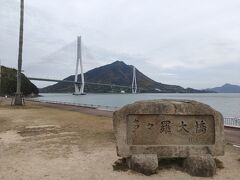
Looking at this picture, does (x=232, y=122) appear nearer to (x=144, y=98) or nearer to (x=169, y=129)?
(x=169, y=129)

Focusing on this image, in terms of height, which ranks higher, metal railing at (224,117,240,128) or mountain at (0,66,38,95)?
mountain at (0,66,38,95)

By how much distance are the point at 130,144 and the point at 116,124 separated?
47cm

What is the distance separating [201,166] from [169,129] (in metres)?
0.90

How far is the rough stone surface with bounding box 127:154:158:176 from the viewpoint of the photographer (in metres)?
6.58

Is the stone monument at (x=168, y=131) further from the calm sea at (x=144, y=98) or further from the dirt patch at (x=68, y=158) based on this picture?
the calm sea at (x=144, y=98)

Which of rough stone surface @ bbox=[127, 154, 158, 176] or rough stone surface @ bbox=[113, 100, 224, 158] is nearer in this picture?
rough stone surface @ bbox=[127, 154, 158, 176]

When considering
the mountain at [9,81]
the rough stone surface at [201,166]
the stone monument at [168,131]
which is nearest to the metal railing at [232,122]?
the stone monument at [168,131]

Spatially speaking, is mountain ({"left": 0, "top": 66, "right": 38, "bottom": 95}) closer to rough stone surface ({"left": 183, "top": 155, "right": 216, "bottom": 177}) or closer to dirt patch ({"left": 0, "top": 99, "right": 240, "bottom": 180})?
dirt patch ({"left": 0, "top": 99, "right": 240, "bottom": 180})

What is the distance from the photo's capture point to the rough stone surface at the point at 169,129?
682cm

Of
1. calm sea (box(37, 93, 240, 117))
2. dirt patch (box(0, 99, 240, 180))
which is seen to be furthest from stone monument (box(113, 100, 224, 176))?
calm sea (box(37, 93, 240, 117))

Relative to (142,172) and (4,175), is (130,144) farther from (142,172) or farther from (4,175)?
(4,175)

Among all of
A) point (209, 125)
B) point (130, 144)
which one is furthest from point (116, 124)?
point (209, 125)

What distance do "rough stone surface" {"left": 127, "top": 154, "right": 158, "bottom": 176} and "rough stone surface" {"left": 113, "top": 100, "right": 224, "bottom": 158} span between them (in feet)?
0.44

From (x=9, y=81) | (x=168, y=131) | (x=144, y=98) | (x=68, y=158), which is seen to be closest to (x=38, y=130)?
(x=68, y=158)
